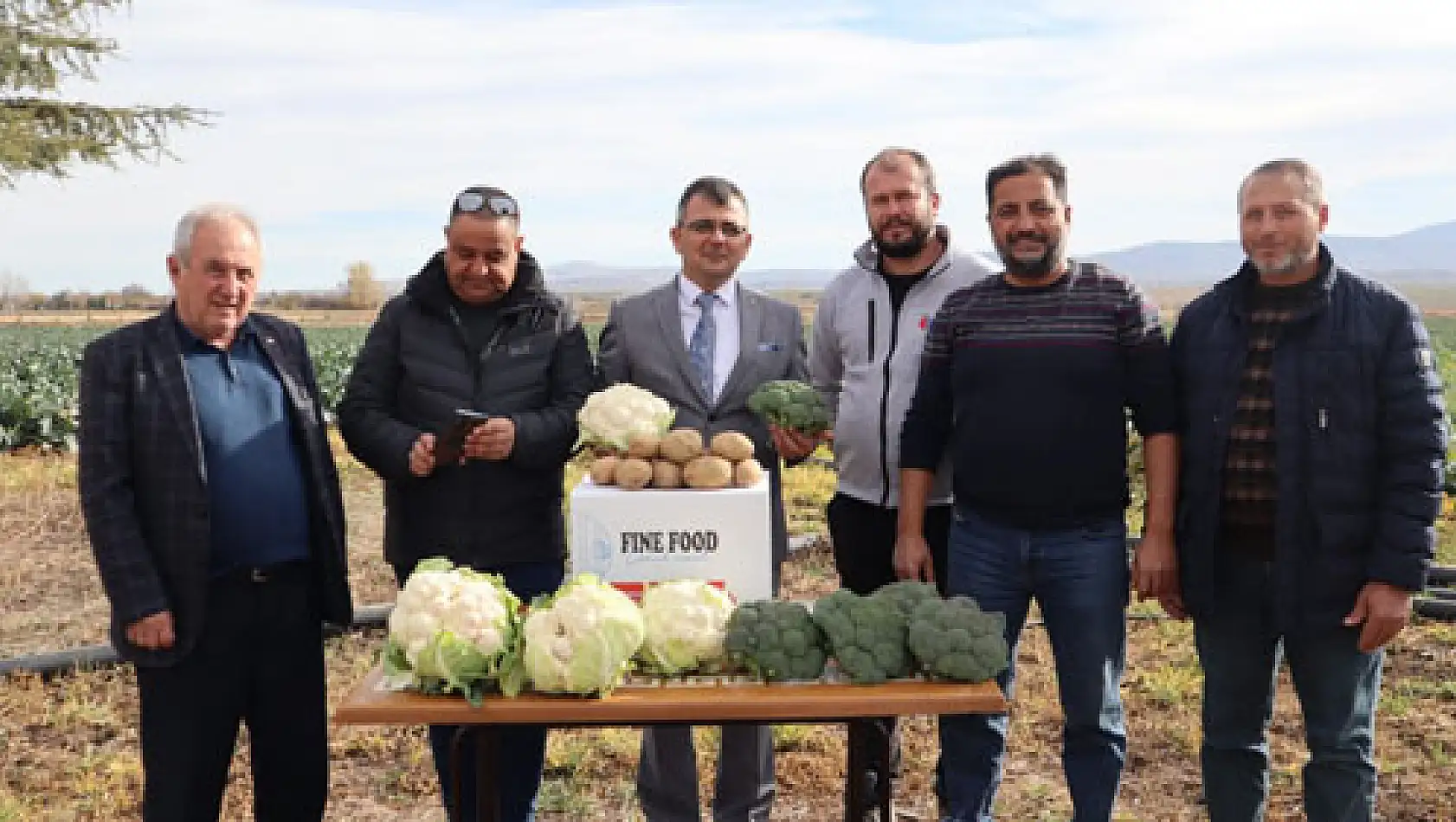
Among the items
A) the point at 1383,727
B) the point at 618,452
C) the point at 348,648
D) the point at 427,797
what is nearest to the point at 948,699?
the point at 618,452

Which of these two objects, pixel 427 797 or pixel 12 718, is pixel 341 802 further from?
pixel 12 718

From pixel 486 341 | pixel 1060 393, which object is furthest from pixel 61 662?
pixel 1060 393

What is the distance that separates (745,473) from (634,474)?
1.05ft

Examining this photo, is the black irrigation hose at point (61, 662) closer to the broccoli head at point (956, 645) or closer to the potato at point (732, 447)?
the potato at point (732, 447)

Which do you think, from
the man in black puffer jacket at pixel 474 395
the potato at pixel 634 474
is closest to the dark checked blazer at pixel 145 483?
the man in black puffer jacket at pixel 474 395

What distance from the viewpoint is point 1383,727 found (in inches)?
217

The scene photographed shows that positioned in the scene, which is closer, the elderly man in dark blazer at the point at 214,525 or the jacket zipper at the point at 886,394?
the elderly man in dark blazer at the point at 214,525

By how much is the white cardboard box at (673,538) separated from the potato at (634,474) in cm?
2

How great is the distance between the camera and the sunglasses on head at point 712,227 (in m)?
3.92

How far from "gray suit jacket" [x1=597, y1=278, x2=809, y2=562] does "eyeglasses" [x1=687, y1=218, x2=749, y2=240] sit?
0.26 m

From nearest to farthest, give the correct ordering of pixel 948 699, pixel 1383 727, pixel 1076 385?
pixel 948 699
pixel 1076 385
pixel 1383 727

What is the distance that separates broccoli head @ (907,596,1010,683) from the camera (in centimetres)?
300

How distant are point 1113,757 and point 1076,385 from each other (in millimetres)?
1202

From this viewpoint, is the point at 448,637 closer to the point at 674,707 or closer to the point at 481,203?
the point at 674,707
